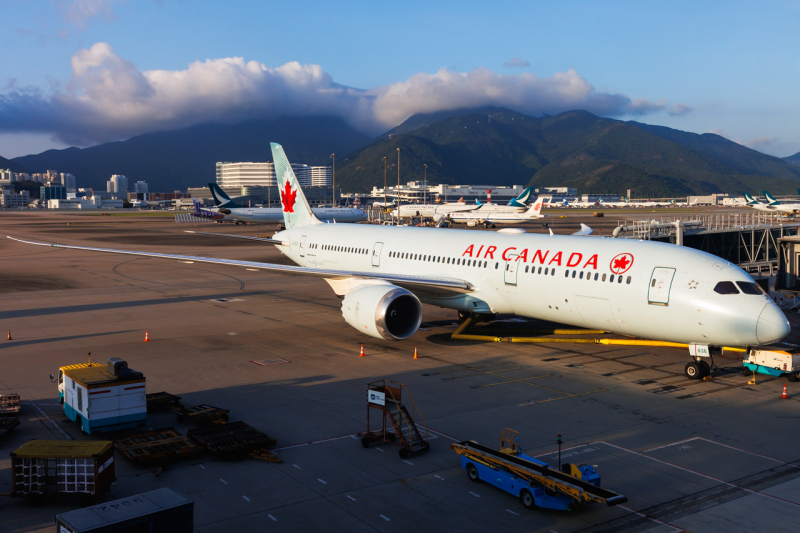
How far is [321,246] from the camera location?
33.1 metres

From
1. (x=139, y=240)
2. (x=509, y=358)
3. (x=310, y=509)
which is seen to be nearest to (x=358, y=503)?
(x=310, y=509)

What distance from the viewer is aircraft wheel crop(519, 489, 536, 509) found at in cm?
1136

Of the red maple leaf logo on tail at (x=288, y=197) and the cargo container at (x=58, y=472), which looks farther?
the red maple leaf logo on tail at (x=288, y=197)

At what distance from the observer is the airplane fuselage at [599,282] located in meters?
18.2

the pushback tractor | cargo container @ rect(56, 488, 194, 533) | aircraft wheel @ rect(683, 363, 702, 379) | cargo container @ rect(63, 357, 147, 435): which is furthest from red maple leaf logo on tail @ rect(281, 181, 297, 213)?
cargo container @ rect(56, 488, 194, 533)

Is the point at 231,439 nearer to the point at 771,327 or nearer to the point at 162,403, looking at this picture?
the point at 162,403

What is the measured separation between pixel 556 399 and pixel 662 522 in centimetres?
687

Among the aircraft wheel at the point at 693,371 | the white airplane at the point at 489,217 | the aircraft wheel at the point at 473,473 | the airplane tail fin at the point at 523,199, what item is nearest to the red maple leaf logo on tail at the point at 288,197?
the aircraft wheel at the point at 693,371

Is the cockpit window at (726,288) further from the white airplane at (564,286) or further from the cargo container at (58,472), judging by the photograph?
the cargo container at (58,472)

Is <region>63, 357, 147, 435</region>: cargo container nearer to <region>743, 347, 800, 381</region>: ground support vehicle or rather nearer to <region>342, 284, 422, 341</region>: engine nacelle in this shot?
<region>342, 284, 422, 341</region>: engine nacelle

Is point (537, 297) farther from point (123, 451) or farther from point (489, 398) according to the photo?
point (123, 451)

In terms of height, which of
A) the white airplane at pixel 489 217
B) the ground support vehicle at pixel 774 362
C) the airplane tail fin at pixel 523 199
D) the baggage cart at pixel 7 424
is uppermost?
the airplane tail fin at pixel 523 199

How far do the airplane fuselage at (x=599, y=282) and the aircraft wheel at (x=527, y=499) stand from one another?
9.95 m

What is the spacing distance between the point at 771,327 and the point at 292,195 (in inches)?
1024
